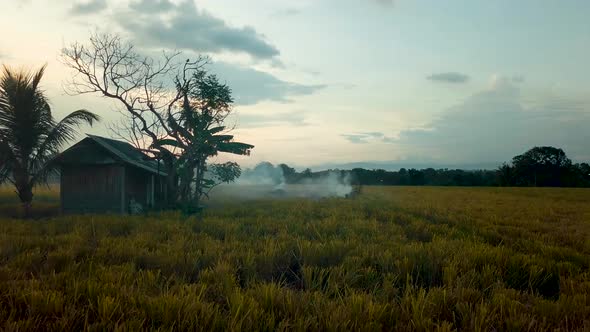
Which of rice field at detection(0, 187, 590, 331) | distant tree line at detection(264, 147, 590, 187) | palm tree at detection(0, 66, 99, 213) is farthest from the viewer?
distant tree line at detection(264, 147, 590, 187)

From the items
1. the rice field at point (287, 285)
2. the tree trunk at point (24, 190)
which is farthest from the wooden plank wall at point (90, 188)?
the rice field at point (287, 285)

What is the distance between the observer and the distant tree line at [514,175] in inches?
2398

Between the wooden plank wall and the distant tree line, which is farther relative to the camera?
the distant tree line

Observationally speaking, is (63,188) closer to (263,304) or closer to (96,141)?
(96,141)

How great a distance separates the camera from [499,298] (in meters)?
4.06

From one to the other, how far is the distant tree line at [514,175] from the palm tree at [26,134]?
4256 cm

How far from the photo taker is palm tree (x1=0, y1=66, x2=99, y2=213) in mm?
14961

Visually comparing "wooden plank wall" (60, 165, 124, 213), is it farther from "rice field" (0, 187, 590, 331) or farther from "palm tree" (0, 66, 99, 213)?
"rice field" (0, 187, 590, 331)

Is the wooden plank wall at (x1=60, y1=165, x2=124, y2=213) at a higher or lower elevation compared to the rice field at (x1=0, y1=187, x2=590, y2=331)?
higher

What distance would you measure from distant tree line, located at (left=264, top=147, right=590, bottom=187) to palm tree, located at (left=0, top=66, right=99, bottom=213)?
4256 cm

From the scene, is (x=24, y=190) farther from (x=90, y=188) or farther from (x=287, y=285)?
(x=287, y=285)

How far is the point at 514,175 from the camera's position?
6378cm

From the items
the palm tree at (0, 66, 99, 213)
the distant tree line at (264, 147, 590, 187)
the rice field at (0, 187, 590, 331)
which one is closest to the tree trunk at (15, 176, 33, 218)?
the palm tree at (0, 66, 99, 213)

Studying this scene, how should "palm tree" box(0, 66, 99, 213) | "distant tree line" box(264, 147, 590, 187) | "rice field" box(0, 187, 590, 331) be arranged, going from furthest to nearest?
"distant tree line" box(264, 147, 590, 187), "palm tree" box(0, 66, 99, 213), "rice field" box(0, 187, 590, 331)
